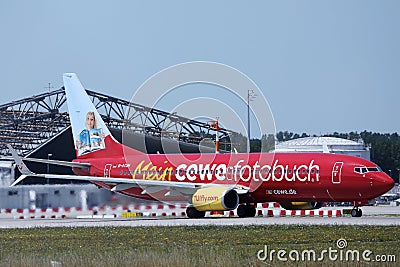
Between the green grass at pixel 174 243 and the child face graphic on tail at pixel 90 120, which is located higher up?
the child face graphic on tail at pixel 90 120

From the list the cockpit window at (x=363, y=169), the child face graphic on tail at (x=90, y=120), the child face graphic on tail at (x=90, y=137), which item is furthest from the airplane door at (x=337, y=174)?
the child face graphic on tail at (x=90, y=120)

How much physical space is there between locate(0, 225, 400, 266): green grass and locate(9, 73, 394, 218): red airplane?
944 centimetres

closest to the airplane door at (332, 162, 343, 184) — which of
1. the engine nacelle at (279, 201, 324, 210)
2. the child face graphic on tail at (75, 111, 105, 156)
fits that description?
the engine nacelle at (279, 201, 324, 210)

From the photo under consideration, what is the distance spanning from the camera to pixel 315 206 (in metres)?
47.9

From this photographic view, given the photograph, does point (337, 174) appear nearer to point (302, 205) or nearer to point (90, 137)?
point (302, 205)

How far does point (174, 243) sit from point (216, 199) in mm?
17847

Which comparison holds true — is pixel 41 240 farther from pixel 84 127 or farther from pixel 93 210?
pixel 84 127

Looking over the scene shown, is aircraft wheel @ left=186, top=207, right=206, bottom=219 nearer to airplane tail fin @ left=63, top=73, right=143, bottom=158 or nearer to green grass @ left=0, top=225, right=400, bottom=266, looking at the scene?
airplane tail fin @ left=63, top=73, right=143, bottom=158

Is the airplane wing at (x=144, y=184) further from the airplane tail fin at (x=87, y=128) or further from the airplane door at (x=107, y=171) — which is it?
the airplane tail fin at (x=87, y=128)

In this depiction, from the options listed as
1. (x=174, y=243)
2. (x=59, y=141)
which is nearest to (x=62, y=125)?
(x=59, y=141)

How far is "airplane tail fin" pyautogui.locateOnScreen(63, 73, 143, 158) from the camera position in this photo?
54.6 m

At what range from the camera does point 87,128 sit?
55.2 metres

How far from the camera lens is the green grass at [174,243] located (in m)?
21.6

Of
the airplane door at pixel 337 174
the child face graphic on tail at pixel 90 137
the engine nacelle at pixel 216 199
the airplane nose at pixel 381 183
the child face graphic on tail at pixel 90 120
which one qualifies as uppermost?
the child face graphic on tail at pixel 90 120
